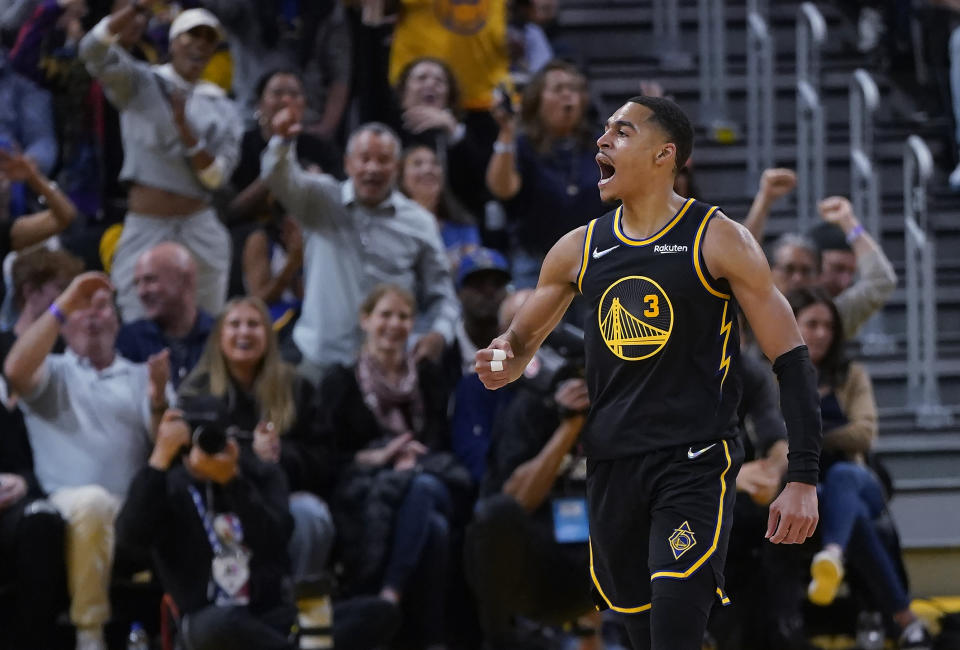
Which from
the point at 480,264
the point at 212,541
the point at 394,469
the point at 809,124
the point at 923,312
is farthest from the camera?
the point at 809,124

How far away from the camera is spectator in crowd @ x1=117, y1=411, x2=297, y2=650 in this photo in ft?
22.4

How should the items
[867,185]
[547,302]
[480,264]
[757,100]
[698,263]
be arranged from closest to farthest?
[698,263] → [547,302] → [480,264] → [867,185] → [757,100]

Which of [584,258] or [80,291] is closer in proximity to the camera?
[584,258]

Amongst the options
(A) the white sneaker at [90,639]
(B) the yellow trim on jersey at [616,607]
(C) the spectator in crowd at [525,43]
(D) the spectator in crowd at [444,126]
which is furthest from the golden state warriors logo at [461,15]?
(B) the yellow trim on jersey at [616,607]

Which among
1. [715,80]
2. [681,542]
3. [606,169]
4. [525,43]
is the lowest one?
[681,542]

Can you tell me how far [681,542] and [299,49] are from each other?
619 cm

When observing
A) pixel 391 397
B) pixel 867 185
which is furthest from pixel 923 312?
pixel 391 397

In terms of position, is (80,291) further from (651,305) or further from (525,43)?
(525,43)

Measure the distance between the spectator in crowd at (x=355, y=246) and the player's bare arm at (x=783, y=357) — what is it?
140 inches

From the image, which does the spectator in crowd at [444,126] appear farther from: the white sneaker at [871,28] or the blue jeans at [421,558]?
the white sneaker at [871,28]

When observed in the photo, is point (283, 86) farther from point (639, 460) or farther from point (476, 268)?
point (639, 460)

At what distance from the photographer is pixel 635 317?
486cm

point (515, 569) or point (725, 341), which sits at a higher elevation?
point (725, 341)

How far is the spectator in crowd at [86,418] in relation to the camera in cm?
712
